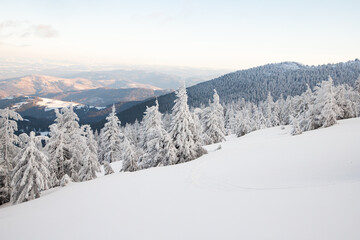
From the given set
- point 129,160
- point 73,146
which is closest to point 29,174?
point 73,146

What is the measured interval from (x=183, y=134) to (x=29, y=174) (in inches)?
489

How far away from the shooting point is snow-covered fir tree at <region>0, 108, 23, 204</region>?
17.5 meters

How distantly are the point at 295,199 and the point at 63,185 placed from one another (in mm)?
15030

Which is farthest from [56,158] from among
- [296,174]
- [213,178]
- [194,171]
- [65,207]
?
[296,174]

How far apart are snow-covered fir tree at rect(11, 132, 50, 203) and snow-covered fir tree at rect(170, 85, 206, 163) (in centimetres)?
1071

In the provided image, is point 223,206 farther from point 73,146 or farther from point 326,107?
point 326,107

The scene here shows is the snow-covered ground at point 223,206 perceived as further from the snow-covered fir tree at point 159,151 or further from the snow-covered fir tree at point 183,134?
the snow-covered fir tree at point 183,134

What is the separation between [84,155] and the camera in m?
21.7

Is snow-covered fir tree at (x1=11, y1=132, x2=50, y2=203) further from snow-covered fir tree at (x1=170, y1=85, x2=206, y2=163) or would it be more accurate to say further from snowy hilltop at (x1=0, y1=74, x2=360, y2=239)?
snow-covered fir tree at (x1=170, y1=85, x2=206, y2=163)

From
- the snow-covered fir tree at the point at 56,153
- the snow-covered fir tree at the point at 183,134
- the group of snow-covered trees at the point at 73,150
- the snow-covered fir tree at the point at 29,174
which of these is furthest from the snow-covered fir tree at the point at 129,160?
the snow-covered fir tree at the point at 29,174

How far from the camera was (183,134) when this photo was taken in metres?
20.1

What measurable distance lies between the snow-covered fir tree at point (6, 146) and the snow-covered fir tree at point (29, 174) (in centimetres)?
346

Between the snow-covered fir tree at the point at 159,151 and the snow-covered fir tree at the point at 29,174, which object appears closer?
the snow-covered fir tree at the point at 29,174

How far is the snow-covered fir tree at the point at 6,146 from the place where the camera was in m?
17.5
